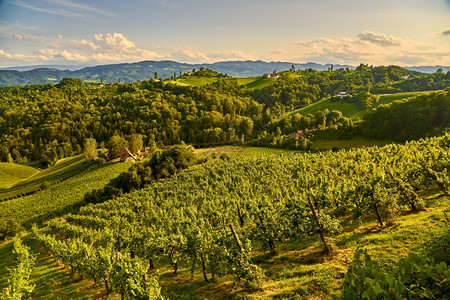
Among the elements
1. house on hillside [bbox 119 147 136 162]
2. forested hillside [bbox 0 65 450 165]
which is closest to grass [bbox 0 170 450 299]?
house on hillside [bbox 119 147 136 162]

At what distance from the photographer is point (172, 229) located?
105ft

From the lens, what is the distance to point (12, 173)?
118188 mm

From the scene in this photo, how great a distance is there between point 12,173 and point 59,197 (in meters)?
68.7

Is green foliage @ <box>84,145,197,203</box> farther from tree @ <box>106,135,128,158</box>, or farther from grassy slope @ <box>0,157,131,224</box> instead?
tree @ <box>106,135,128,158</box>

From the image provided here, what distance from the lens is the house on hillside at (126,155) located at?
10319 cm

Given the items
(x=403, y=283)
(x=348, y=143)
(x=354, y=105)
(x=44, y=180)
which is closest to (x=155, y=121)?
(x=44, y=180)

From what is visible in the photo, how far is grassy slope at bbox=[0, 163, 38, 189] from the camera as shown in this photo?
107431mm

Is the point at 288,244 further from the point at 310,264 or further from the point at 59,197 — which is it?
the point at 59,197

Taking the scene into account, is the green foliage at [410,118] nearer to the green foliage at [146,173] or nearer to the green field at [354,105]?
the green field at [354,105]

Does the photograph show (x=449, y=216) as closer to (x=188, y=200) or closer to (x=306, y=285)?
(x=306, y=285)

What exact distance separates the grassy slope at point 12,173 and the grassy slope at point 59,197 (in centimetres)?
2202

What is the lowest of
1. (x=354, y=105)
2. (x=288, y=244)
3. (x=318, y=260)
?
(x=288, y=244)

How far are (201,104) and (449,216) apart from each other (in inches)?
7176

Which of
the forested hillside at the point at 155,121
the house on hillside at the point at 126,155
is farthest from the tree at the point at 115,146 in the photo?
the forested hillside at the point at 155,121
